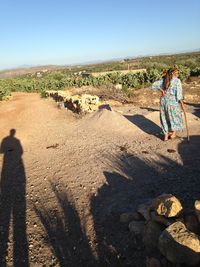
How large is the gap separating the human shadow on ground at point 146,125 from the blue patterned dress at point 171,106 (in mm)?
581

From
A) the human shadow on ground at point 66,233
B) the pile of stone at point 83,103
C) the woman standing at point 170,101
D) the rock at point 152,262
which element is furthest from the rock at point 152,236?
the pile of stone at point 83,103

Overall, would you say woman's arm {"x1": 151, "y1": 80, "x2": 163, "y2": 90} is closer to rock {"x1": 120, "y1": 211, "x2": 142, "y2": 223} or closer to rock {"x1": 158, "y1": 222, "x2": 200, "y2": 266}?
rock {"x1": 120, "y1": 211, "x2": 142, "y2": 223}

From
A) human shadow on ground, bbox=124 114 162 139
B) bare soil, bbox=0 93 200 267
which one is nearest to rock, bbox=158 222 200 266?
bare soil, bbox=0 93 200 267

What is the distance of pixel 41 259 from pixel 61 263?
28 cm

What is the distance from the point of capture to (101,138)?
27.1 ft

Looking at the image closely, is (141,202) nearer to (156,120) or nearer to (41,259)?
(41,259)

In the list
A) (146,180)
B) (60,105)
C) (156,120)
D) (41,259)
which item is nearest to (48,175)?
(146,180)

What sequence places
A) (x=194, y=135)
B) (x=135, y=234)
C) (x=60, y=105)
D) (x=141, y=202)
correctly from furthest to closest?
(x=60, y=105), (x=194, y=135), (x=141, y=202), (x=135, y=234)

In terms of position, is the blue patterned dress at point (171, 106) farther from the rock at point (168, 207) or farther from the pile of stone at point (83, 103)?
the pile of stone at point (83, 103)

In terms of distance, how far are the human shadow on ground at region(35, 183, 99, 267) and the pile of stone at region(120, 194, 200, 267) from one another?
626 millimetres

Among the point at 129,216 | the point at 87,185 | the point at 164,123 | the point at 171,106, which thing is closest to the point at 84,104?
the point at 164,123

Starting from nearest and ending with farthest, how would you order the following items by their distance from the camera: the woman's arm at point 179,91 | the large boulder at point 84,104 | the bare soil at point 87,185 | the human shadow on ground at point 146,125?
the bare soil at point 87,185 → the woman's arm at point 179,91 → the human shadow on ground at point 146,125 → the large boulder at point 84,104

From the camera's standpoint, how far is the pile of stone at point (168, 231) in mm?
2902

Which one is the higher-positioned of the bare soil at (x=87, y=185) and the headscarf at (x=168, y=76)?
the headscarf at (x=168, y=76)
